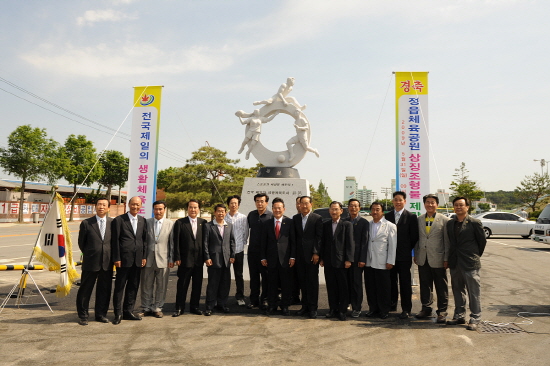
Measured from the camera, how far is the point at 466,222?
4.55m

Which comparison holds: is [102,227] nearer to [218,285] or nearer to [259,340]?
[218,285]

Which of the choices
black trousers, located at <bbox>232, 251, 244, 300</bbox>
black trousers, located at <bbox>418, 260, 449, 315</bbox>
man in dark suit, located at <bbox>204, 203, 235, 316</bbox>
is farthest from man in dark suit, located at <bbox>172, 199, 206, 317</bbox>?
black trousers, located at <bbox>418, 260, 449, 315</bbox>

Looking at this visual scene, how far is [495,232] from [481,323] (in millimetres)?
13897

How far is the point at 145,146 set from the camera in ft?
25.1

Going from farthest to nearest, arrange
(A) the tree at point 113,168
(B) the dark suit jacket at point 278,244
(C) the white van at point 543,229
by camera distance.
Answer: (A) the tree at point 113,168 < (C) the white van at point 543,229 < (B) the dark suit jacket at point 278,244

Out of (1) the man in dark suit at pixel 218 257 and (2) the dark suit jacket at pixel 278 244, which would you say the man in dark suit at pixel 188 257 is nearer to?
(1) the man in dark suit at pixel 218 257

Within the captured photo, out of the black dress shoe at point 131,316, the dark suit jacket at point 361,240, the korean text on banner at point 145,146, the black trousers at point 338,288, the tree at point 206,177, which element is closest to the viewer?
the black dress shoe at point 131,316

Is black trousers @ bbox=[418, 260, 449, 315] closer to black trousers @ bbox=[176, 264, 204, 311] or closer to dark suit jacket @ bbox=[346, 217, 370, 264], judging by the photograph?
dark suit jacket @ bbox=[346, 217, 370, 264]

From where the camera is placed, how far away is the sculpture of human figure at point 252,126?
26.9 ft

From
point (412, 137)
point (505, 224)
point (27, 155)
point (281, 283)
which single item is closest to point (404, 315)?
point (281, 283)

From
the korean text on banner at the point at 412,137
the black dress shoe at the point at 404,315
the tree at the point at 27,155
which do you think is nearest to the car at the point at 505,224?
the korean text on banner at the point at 412,137

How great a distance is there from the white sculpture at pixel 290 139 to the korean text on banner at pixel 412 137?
1.80 m

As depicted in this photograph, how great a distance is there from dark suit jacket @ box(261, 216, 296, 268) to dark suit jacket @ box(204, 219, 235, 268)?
47 cm

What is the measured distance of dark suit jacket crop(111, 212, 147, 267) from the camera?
4.61 metres
